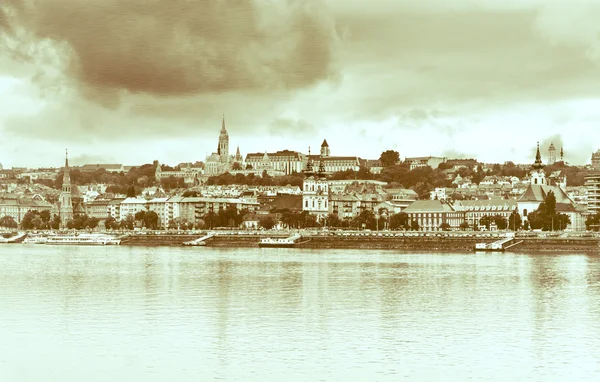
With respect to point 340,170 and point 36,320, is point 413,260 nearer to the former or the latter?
point 36,320

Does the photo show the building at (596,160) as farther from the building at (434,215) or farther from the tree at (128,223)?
the tree at (128,223)

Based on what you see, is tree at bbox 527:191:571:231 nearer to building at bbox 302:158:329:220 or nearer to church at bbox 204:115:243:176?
building at bbox 302:158:329:220

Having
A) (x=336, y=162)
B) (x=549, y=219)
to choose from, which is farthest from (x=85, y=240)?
(x=336, y=162)

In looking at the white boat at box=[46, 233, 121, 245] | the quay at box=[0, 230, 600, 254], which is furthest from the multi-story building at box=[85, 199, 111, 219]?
the quay at box=[0, 230, 600, 254]

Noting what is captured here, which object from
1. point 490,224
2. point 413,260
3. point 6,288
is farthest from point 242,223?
point 6,288

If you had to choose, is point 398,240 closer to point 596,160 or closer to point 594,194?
point 594,194

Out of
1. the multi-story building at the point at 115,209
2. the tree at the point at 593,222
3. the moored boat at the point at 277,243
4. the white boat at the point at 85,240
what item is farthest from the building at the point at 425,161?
the moored boat at the point at 277,243
